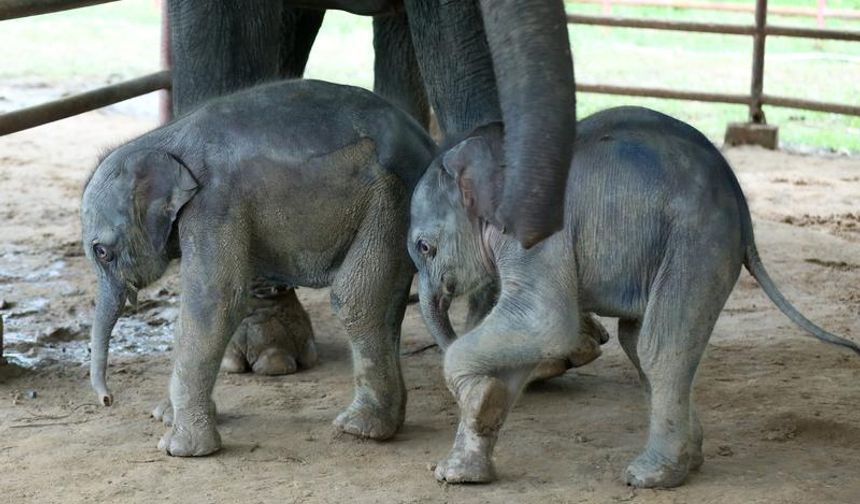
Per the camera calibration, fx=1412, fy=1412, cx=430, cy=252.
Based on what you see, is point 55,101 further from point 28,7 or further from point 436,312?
point 436,312

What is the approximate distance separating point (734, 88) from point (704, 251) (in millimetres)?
9631

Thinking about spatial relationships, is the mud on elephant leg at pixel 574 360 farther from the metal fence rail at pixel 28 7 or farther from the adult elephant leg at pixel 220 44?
the metal fence rail at pixel 28 7

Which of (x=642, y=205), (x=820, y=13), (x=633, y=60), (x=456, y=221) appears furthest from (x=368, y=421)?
(x=820, y=13)

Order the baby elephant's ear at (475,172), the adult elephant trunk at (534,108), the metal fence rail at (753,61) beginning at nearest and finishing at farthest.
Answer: the adult elephant trunk at (534,108) < the baby elephant's ear at (475,172) < the metal fence rail at (753,61)

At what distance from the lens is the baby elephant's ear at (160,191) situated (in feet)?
12.1

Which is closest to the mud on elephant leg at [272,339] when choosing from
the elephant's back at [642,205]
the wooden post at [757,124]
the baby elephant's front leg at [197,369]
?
the baby elephant's front leg at [197,369]

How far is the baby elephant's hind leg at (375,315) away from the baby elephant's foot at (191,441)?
1.21 feet

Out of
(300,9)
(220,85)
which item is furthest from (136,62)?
(220,85)

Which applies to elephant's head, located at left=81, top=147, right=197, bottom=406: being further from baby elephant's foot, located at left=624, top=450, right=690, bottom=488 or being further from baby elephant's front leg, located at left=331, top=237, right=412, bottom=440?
baby elephant's foot, located at left=624, top=450, right=690, bottom=488

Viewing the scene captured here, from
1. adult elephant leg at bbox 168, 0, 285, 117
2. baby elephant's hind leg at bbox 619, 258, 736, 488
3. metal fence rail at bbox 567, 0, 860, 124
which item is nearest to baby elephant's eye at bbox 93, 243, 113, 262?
adult elephant leg at bbox 168, 0, 285, 117

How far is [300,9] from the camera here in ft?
17.3

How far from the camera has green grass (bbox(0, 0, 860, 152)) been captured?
11.5 metres

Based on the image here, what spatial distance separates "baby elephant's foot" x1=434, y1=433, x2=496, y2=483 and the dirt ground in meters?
0.03

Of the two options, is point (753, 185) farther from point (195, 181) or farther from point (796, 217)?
point (195, 181)
